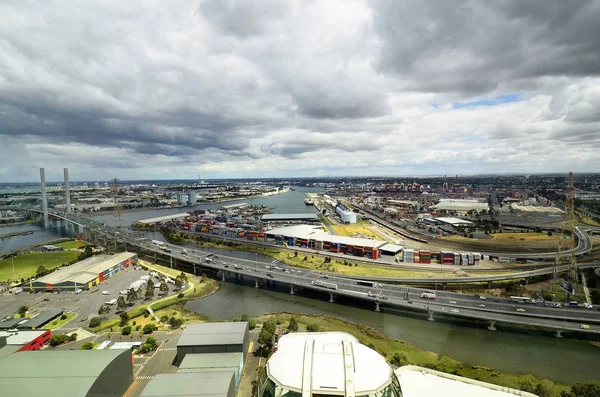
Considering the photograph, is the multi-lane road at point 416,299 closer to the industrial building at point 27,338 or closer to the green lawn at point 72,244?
the industrial building at point 27,338

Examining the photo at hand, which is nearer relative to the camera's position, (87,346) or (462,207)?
(87,346)

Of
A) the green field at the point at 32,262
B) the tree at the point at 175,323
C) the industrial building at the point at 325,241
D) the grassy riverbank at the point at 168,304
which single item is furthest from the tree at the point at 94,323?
the industrial building at the point at 325,241

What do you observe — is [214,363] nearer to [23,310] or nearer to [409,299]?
[409,299]

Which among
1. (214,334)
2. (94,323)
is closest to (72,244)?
(94,323)

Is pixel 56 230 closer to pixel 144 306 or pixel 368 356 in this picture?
pixel 144 306

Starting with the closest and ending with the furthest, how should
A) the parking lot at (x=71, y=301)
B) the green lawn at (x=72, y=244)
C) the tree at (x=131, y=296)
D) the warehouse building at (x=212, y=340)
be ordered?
the warehouse building at (x=212, y=340)
the parking lot at (x=71, y=301)
the tree at (x=131, y=296)
the green lawn at (x=72, y=244)

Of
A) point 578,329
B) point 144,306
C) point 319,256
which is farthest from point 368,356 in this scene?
point 319,256
